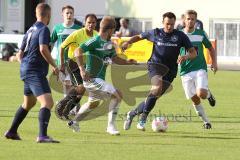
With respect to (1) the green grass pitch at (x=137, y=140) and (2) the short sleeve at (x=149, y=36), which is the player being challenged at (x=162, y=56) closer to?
(2) the short sleeve at (x=149, y=36)

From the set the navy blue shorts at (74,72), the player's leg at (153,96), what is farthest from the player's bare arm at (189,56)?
the navy blue shorts at (74,72)

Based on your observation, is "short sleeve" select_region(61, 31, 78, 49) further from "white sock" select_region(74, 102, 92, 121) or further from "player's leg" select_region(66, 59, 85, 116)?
"white sock" select_region(74, 102, 92, 121)

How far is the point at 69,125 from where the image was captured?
52.2ft

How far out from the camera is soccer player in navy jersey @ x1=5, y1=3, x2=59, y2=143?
1384 centimetres

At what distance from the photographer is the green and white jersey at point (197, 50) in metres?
17.7

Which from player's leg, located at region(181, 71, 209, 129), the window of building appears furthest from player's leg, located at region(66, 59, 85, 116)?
the window of building

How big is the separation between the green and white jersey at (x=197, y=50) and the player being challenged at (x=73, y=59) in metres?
1.96

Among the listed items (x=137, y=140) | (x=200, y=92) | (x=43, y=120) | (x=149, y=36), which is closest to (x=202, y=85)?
(x=200, y=92)

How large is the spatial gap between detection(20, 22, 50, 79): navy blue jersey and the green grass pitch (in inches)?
42.2

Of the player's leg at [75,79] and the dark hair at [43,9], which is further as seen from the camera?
the player's leg at [75,79]

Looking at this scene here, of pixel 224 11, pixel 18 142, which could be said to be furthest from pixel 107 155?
pixel 224 11

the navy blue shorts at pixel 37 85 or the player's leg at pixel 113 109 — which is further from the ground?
the navy blue shorts at pixel 37 85

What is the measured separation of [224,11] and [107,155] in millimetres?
39265

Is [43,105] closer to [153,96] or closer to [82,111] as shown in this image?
[82,111]
